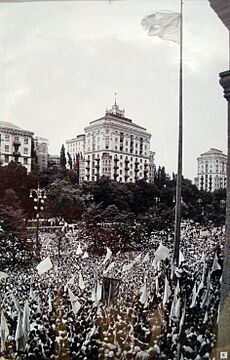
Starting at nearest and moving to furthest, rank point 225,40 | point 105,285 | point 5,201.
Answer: point 225,40
point 105,285
point 5,201

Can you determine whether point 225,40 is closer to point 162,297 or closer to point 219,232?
point 219,232

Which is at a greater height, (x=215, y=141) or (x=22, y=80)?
(x=22, y=80)

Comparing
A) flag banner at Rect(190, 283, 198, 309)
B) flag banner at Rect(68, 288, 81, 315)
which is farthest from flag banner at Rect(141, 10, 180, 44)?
flag banner at Rect(68, 288, 81, 315)

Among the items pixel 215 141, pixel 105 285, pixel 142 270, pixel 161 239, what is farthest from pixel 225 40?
pixel 105 285

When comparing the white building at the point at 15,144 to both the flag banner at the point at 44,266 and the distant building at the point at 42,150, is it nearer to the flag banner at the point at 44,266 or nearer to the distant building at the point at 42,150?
the distant building at the point at 42,150

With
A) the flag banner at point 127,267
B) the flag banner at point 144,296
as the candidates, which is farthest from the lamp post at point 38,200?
the flag banner at point 144,296

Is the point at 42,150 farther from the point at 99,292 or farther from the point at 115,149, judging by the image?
the point at 99,292

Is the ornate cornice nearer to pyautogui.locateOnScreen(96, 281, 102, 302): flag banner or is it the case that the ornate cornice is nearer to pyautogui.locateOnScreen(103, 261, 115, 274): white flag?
pyautogui.locateOnScreen(103, 261, 115, 274): white flag

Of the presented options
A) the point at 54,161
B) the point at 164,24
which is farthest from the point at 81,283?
the point at 164,24
